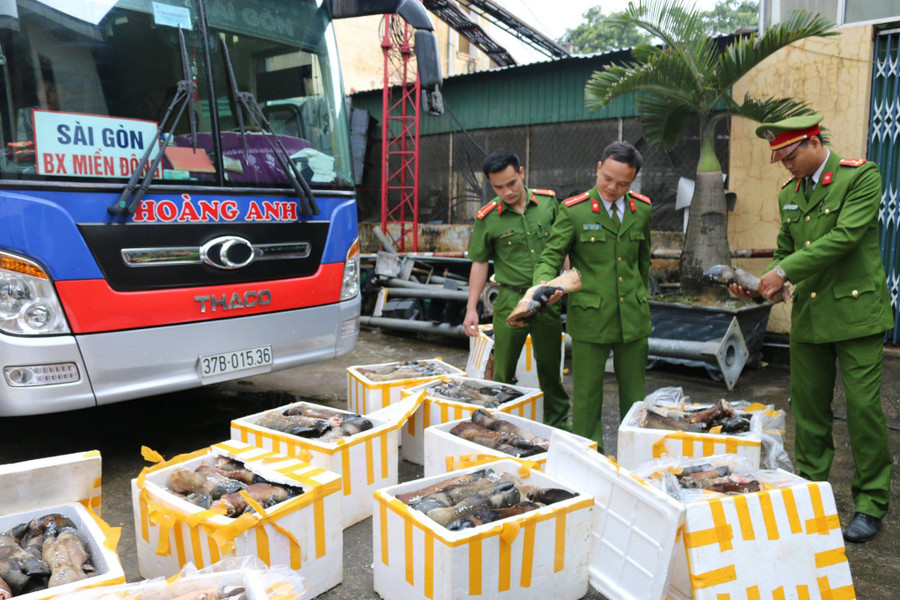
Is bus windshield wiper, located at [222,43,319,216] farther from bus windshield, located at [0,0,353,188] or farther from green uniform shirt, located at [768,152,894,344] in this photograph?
green uniform shirt, located at [768,152,894,344]

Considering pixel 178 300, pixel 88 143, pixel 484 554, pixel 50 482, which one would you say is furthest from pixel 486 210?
pixel 50 482

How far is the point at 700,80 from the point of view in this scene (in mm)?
6680

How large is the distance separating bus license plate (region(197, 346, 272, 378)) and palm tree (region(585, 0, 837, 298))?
452cm

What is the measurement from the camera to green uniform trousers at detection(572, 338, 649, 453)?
12.2ft

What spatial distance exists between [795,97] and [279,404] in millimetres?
6252

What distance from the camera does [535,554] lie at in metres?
2.47

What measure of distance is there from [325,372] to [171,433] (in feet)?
6.32

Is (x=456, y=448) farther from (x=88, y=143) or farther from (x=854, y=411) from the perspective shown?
(x=88, y=143)

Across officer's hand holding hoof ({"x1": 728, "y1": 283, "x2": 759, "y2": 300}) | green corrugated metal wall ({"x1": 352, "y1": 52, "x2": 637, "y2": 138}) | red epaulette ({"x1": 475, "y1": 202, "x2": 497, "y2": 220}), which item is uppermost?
green corrugated metal wall ({"x1": 352, "y1": 52, "x2": 637, "y2": 138})

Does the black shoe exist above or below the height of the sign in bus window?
below

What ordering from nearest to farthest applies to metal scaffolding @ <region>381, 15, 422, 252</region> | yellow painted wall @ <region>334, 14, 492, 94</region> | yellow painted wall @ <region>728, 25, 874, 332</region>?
yellow painted wall @ <region>728, 25, 874, 332</region>, metal scaffolding @ <region>381, 15, 422, 252</region>, yellow painted wall @ <region>334, 14, 492, 94</region>

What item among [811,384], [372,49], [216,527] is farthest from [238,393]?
[372,49]

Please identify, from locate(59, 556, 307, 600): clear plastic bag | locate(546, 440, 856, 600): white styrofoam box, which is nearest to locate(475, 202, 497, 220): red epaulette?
locate(546, 440, 856, 600): white styrofoam box

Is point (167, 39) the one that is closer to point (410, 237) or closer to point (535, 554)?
point (535, 554)
